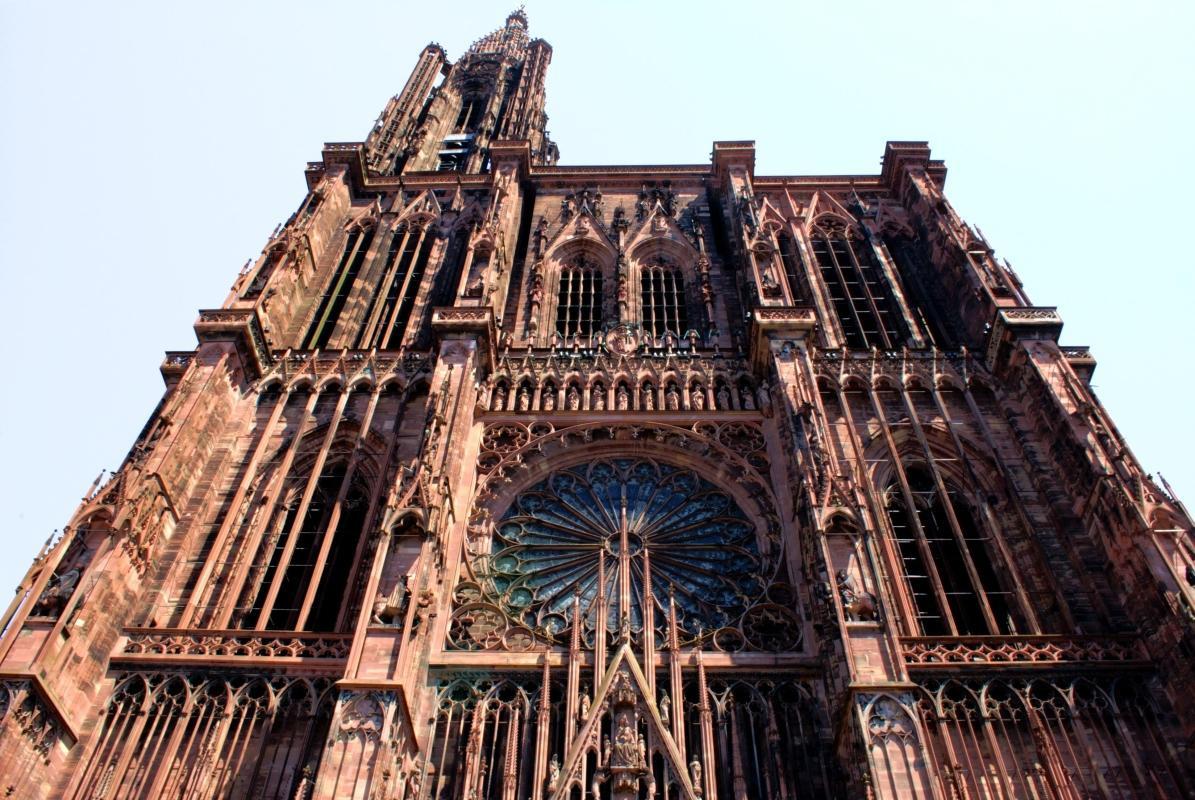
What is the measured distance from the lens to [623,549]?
52.5ft

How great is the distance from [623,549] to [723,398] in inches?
176

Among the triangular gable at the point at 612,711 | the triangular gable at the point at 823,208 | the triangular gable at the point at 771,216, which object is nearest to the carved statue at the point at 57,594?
the triangular gable at the point at 612,711

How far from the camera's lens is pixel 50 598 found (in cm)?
1341

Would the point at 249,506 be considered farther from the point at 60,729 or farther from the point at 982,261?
the point at 982,261

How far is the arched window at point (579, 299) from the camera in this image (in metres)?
22.6

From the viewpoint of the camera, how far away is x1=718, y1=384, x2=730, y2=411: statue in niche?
18.8 metres

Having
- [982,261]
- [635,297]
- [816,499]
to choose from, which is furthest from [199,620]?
[982,261]

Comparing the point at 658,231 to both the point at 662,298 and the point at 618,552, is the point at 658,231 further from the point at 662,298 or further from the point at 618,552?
the point at 618,552

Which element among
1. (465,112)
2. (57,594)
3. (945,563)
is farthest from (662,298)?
(465,112)

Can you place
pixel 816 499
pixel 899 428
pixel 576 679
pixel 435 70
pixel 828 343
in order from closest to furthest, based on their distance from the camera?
pixel 576 679 < pixel 816 499 < pixel 899 428 < pixel 828 343 < pixel 435 70

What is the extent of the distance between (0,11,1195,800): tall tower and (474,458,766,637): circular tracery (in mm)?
67

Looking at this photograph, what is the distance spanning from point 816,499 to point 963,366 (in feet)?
21.8

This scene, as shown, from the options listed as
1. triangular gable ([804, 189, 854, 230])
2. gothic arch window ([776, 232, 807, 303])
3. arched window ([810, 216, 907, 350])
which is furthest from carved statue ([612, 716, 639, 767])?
triangular gable ([804, 189, 854, 230])

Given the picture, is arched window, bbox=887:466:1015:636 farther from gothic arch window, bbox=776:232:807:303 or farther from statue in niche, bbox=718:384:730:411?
gothic arch window, bbox=776:232:807:303
